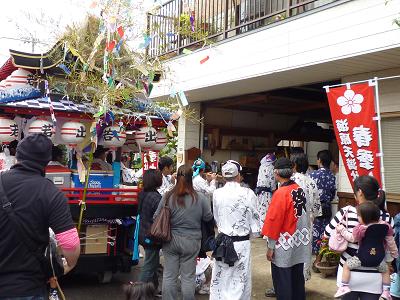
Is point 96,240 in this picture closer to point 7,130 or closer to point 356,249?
point 7,130

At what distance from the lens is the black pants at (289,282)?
502cm

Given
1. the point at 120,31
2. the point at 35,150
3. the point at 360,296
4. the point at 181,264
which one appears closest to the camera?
the point at 35,150

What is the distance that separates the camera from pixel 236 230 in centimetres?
491

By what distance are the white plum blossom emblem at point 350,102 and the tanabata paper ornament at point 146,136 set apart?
267 centimetres

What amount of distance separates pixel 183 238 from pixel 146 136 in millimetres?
2025

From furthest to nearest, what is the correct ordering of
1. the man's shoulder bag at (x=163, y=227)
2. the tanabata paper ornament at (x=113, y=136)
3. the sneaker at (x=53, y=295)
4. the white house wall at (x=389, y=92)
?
the white house wall at (x=389, y=92) < the tanabata paper ornament at (x=113, y=136) < the man's shoulder bag at (x=163, y=227) < the sneaker at (x=53, y=295)

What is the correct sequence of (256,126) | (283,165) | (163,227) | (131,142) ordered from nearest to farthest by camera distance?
1. (163,227)
2. (283,165)
3. (131,142)
4. (256,126)

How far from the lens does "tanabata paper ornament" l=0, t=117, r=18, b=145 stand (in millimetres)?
5430

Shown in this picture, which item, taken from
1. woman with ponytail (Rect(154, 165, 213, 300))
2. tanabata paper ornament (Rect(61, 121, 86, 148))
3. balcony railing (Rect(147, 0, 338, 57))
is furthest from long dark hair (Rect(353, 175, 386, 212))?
balcony railing (Rect(147, 0, 338, 57))

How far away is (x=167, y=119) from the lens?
22.0ft

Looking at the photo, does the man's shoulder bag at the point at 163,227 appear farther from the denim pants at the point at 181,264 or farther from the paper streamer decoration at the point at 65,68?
the paper streamer decoration at the point at 65,68

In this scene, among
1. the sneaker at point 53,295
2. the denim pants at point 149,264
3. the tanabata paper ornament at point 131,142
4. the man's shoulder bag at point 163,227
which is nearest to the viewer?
the sneaker at point 53,295

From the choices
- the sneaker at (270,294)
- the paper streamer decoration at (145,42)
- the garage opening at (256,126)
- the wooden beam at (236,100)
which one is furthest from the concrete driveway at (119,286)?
the garage opening at (256,126)

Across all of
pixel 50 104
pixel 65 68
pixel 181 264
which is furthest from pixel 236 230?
pixel 65 68
